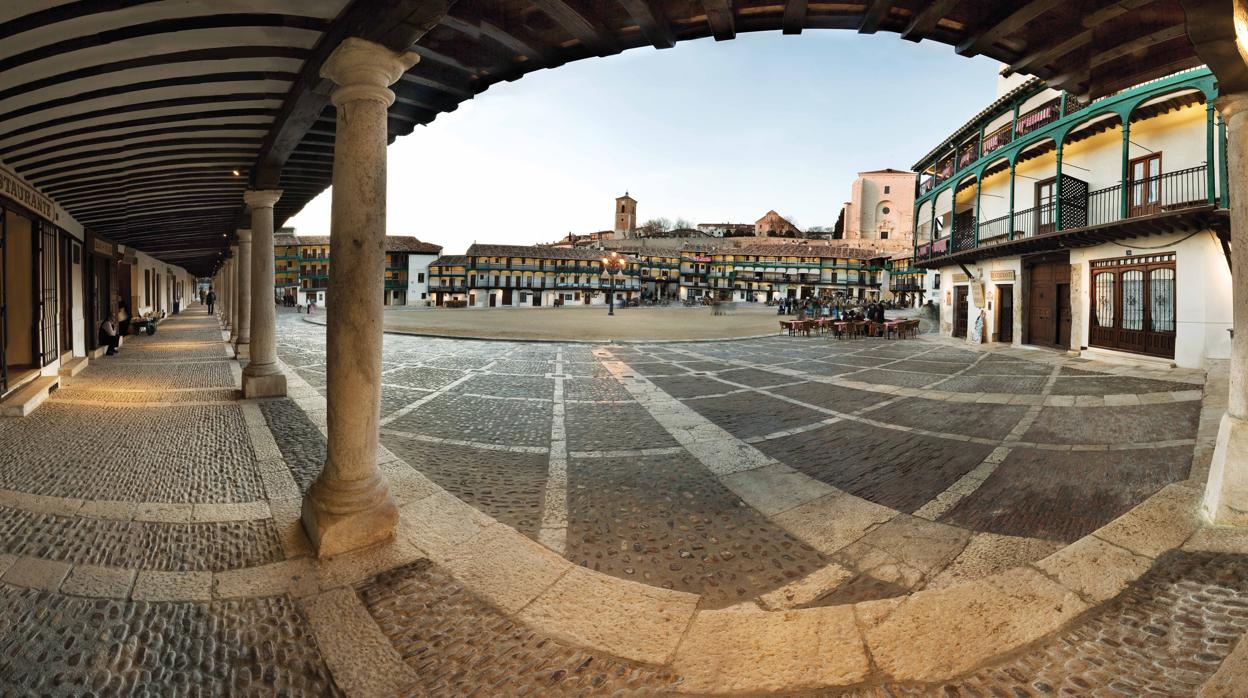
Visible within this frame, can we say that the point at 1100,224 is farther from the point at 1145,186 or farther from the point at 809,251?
the point at 809,251

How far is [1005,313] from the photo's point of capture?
17984 mm

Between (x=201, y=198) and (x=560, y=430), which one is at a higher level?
(x=201, y=198)

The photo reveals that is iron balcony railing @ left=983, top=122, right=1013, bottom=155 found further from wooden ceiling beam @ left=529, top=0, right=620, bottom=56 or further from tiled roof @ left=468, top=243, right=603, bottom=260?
tiled roof @ left=468, top=243, right=603, bottom=260

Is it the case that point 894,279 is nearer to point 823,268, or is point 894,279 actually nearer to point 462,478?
point 823,268

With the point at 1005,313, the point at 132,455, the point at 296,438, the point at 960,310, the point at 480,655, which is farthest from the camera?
the point at 960,310

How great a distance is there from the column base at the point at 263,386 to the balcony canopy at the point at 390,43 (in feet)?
10.7

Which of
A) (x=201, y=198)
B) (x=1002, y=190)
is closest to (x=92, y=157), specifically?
(x=201, y=198)

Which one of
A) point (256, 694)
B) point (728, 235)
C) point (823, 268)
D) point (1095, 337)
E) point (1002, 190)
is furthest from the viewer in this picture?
point (728, 235)

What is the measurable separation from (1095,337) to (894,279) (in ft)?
170

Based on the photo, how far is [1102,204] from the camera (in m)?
14.0

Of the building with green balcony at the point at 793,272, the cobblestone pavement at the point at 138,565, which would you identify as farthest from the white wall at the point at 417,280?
the cobblestone pavement at the point at 138,565

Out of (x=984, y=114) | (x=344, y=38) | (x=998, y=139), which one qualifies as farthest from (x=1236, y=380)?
(x=984, y=114)

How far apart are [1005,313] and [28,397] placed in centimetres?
2443

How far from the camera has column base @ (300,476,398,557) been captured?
297cm
